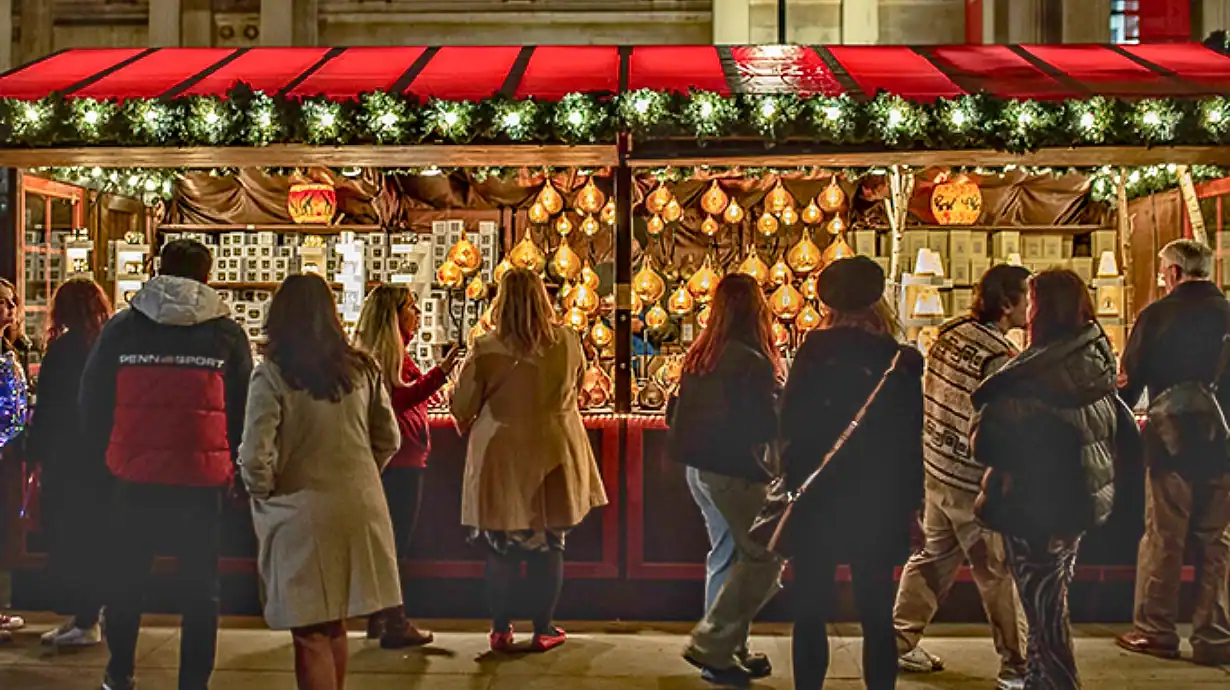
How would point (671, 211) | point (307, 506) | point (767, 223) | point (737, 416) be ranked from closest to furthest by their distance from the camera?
1. point (307, 506)
2. point (737, 416)
3. point (671, 211)
4. point (767, 223)

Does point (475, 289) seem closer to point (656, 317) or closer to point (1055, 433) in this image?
point (656, 317)

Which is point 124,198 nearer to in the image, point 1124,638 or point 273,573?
point 273,573

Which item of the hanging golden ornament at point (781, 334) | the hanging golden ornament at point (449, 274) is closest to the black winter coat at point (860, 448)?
the hanging golden ornament at point (781, 334)

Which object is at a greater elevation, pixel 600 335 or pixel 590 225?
pixel 590 225

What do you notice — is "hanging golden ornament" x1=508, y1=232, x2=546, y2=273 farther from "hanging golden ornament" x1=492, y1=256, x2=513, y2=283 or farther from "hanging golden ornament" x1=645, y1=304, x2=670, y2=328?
"hanging golden ornament" x1=645, y1=304, x2=670, y2=328

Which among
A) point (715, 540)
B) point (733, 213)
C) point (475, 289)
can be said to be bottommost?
point (715, 540)

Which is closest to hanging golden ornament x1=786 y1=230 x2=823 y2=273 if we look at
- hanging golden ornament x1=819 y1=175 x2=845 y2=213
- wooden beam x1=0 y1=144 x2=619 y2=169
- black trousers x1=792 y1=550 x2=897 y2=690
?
hanging golden ornament x1=819 y1=175 x2=845 y2=213

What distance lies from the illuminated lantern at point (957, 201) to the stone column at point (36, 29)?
386 inches

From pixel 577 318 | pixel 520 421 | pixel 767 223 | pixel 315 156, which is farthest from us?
pixel 767 223

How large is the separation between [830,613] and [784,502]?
1.50ft

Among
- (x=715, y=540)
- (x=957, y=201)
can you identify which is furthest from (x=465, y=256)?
(x=715, y=540)

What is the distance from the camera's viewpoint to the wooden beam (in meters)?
7.04

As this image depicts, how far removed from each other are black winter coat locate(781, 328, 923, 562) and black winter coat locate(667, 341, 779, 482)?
0.50 metres

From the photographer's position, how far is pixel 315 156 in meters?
7.16
